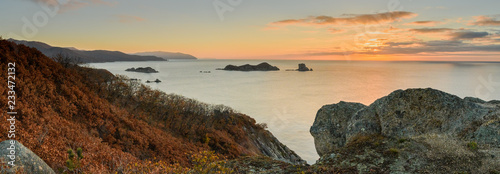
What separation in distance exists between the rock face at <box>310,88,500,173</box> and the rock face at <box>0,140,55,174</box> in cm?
1006

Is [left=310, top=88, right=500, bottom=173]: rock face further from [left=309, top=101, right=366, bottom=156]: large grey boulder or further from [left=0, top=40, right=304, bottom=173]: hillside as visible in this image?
[left=0, top=40, right=304, bottom=173]: hillside

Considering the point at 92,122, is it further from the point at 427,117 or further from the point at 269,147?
the point at 269,147

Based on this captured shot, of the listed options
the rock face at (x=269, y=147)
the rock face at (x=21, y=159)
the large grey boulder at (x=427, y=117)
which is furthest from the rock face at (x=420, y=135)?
the rock face at (x=269, y=147)

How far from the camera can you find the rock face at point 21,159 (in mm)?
7938

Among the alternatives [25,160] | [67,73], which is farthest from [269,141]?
[25,160]

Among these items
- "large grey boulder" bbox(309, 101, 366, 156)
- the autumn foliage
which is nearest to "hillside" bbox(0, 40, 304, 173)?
the autumn foliage

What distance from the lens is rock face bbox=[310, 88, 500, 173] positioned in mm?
9664

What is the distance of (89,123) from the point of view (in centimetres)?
1661

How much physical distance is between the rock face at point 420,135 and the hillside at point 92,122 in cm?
831

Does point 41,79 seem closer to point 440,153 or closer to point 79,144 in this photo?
point 79,144

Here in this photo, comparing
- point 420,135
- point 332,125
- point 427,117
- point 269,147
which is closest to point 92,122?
point 332,125

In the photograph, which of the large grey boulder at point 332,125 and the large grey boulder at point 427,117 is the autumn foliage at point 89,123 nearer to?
the large grey boulder at point 332,125

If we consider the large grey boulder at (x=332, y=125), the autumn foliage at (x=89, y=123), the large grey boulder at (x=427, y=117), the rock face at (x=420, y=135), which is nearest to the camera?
the rock face at (x=420, y=135)

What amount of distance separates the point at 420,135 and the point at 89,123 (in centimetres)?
1851
